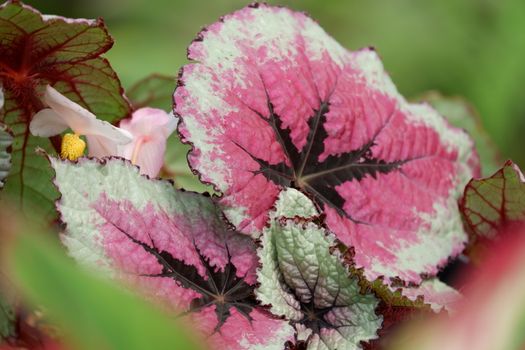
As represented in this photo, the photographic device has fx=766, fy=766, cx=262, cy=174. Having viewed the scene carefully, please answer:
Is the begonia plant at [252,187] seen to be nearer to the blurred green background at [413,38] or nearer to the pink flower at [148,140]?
the pink flower at [148,140]

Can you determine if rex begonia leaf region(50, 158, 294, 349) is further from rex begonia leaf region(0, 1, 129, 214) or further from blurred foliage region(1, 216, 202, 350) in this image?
blurred foliage region(1, 216, 202, 350)

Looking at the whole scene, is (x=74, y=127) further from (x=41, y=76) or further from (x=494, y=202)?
(x=494, y=202)

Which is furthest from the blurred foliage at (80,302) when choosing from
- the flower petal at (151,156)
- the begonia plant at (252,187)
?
the flower petal at (151,156)

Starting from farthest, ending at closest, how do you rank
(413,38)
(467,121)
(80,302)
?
1. (413,38)
2. (467,121)
3. (80,302)

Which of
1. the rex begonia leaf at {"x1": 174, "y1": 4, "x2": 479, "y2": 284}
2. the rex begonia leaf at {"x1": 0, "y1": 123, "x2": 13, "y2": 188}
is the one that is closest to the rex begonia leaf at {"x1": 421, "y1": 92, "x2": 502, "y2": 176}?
the rex begonia leaf at {"x1": 174, "y1": 4, "x2": 479, "y2": 284}

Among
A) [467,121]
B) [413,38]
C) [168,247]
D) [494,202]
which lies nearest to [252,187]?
[168,247]

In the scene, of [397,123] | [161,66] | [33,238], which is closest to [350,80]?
[397,123]

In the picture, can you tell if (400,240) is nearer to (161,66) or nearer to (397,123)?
(397,123)
